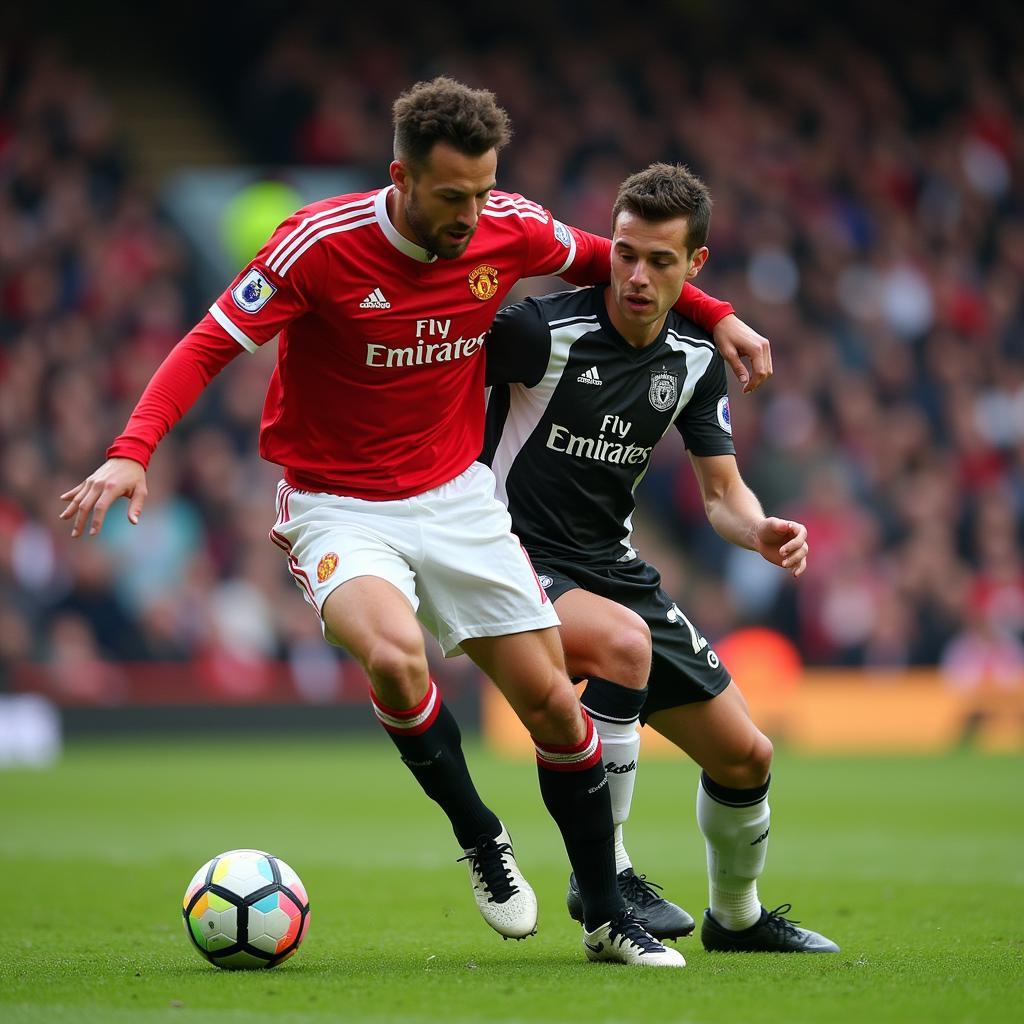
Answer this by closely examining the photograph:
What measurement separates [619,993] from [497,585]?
1.28 m

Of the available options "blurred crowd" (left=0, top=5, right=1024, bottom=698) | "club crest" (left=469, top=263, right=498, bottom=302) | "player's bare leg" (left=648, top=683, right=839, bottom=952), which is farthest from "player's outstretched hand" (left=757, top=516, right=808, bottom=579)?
"blurred crowd" (left=0, top=5, right=1024, bottom=698)

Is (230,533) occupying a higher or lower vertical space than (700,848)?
higher

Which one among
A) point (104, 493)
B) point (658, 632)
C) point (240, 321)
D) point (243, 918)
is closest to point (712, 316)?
point (658, 632)

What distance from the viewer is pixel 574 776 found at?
5195 mm

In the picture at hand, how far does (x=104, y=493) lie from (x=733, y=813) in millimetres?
2401

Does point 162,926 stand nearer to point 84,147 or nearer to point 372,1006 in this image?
point 372,1006

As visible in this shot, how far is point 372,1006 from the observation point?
4383mm

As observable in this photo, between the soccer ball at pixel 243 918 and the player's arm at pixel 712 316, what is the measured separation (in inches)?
88.5

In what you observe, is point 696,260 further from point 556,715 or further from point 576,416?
point 556,715

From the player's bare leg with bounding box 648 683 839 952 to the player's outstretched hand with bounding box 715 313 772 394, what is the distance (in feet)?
3.48

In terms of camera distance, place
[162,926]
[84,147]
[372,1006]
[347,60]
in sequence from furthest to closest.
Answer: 1. [347,60]
2. [84,147]
3. [162,926]
4. [372,1006]

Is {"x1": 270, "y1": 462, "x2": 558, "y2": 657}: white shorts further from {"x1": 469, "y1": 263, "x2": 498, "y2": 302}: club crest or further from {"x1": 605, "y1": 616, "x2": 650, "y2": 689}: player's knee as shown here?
{"x1": 469, "y1": 263, "x2": 498, "y2": 302}: club crest

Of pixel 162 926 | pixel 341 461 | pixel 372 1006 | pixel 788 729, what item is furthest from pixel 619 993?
pixel 788 729

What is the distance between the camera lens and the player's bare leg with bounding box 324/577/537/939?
16.1 ft
